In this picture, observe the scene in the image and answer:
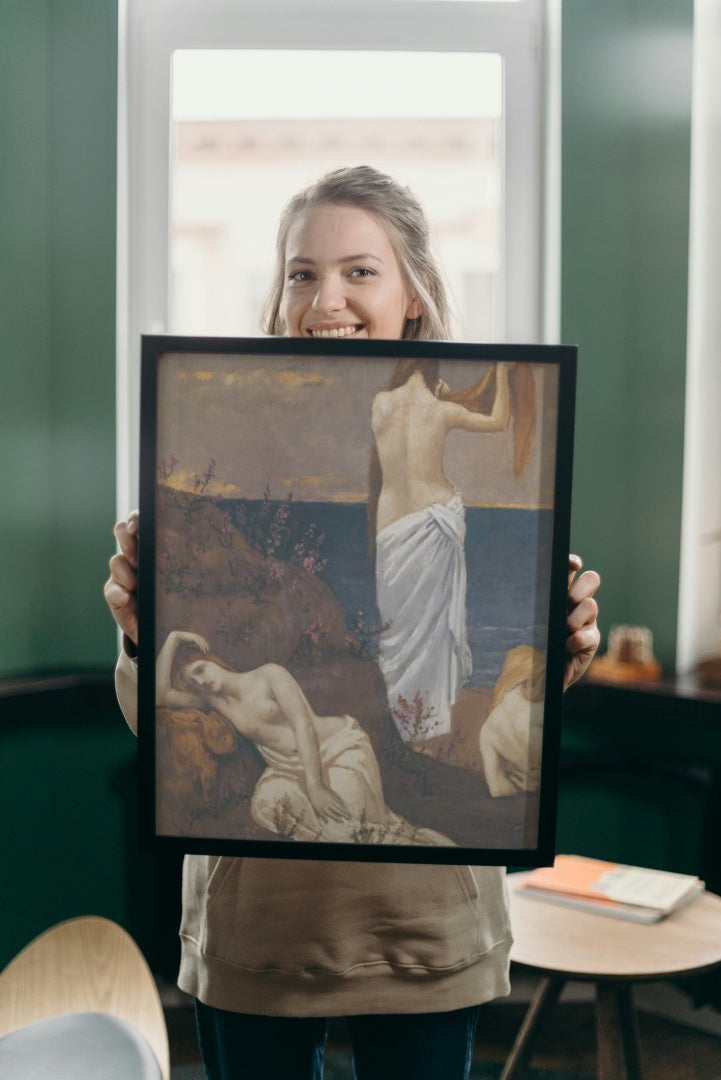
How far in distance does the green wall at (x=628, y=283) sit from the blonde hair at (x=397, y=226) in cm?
142

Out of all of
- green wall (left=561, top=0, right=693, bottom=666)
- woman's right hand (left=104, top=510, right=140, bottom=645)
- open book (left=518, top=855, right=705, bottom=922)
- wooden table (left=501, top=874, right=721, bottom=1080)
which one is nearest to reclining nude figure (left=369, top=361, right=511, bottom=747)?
woman's right hand (left=104, top=510, right=140, bottom=645)

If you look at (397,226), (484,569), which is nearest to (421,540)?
(484,569)

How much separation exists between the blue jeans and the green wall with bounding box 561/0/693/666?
1.69 meters

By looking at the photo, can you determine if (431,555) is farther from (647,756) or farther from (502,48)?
(502,48)

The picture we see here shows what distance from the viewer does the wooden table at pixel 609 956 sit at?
165 cm

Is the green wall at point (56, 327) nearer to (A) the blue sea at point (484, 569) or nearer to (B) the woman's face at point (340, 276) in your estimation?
(B) the woman's face at point (340, 276)

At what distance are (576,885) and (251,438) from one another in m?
1.32

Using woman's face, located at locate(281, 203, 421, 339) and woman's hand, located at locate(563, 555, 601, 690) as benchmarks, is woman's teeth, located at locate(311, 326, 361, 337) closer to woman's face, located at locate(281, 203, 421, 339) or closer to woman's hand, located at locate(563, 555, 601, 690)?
woman's face, located at locate(281, 203, 421, 339)

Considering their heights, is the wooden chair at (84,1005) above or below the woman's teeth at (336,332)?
below

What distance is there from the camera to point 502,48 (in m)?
2.58

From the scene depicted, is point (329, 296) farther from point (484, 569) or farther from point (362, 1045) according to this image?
point (362, 1045)

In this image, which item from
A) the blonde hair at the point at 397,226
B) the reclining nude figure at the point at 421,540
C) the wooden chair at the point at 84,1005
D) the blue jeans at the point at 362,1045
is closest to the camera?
the wooden chair at the point at 84,1005

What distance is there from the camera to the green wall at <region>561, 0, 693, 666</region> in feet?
8.36

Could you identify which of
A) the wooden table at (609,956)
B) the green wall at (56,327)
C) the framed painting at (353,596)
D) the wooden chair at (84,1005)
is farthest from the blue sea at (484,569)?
the green wall at (56,327)
